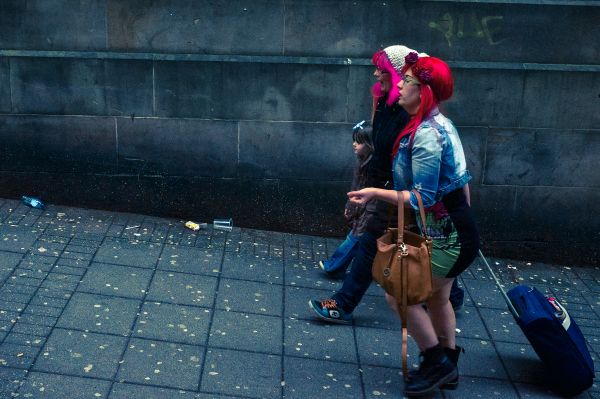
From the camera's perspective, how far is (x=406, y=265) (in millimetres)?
4238

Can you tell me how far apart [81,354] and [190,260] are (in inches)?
67.8

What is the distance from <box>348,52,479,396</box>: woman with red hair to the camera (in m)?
4.21

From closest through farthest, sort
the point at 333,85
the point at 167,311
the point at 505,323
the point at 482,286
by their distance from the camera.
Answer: the point at 167,311 < the point at 505,323 < the point at 482,286 < the point at 333,85

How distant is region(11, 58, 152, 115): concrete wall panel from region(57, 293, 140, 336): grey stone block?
6.74 feet

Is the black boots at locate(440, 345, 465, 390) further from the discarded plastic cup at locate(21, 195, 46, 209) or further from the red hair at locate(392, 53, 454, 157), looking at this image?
the discarded plastic cup at locate(21, 195, 46, 209)

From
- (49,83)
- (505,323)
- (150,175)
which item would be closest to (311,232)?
(150,175)

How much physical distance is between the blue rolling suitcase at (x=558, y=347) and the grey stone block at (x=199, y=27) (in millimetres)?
3179

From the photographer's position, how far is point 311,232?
23.8 ft

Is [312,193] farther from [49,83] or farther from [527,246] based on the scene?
[49,83]

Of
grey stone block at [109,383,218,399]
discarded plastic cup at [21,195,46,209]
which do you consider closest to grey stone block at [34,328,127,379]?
grey stone block at [109,383,218,399]

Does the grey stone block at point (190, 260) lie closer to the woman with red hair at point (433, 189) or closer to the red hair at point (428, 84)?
the woman with red hair at point (433, 189)

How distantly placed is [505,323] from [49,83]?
4.16 m

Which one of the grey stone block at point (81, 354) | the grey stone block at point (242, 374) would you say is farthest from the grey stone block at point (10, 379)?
the grey stone block at point (242, 374)

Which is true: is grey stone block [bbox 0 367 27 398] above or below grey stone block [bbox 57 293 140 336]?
below
